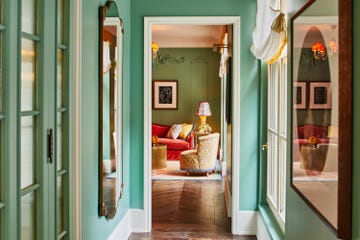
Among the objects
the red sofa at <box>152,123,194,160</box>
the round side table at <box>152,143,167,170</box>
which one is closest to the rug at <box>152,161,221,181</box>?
the round side table at <box>152,143,167,170</box>

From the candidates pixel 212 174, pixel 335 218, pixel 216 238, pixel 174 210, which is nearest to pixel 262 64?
pixel 216 238

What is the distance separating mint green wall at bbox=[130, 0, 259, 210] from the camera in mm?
4754

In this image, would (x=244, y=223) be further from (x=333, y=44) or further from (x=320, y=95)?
(x=333, y=44)

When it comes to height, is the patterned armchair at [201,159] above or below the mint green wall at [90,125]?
below

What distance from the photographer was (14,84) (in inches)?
75.7

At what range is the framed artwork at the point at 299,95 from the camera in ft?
7.37

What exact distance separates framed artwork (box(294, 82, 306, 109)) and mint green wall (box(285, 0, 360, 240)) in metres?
0.43

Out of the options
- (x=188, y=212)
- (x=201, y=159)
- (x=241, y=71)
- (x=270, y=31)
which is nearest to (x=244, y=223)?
(x=188, y=212)

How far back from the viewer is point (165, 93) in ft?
35.5

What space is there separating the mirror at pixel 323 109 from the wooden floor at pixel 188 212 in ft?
8.19

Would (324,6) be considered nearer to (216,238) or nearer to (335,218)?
(335,218)

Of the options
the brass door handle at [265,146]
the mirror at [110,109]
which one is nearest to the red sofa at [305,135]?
the mirror at [110,109]

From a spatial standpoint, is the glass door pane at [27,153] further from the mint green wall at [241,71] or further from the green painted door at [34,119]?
the mint green wall at [241,71]

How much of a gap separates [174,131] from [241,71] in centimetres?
567
